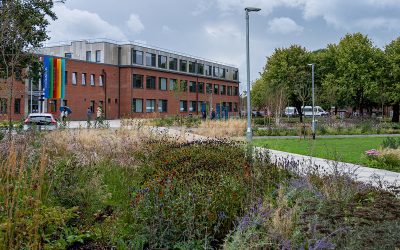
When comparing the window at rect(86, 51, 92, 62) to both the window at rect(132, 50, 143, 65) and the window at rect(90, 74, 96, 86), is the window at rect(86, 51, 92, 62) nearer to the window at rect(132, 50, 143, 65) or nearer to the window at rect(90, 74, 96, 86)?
the window at rect(90, 74, 96, 86)

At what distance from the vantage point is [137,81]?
6047 cm

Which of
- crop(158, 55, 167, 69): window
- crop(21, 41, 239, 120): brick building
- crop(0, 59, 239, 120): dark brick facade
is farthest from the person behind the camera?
crop(158, 55, 167, 69): window

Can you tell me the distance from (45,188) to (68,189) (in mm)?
292

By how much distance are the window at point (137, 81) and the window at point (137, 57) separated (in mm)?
1875

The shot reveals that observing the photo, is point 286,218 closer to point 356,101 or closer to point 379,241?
point 379,241

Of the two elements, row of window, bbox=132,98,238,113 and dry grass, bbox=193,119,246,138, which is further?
row of window, bbox=132,98,238,113

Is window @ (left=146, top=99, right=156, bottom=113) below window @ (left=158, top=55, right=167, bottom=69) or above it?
below

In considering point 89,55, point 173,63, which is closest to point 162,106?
point 173,63

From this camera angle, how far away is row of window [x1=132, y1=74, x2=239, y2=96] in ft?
200

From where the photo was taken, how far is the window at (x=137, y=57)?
59.8m

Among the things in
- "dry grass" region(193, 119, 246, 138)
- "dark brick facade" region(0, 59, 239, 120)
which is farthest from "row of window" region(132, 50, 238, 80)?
"dry grass" region(193, 119, 246, 138)

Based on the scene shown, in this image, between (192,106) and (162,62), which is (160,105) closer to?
(162,62)

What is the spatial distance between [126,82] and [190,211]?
55.8 meters

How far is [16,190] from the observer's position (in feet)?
14.6
